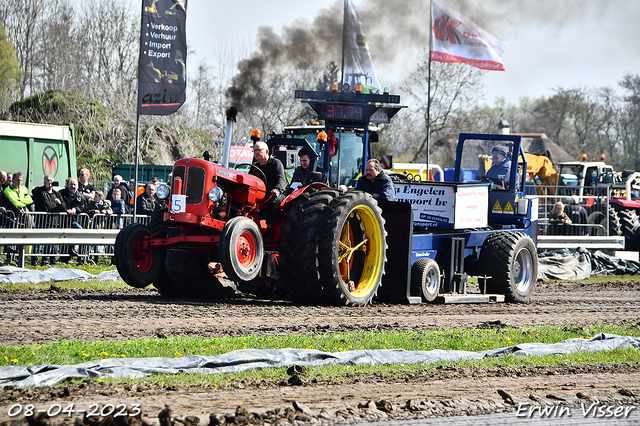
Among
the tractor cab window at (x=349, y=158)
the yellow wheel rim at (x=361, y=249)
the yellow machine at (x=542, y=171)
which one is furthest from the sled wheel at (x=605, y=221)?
the yellow wheel rim at (x=361, y=249)

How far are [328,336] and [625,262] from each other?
13550mm

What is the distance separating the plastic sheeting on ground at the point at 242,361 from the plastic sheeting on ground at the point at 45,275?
7.11m

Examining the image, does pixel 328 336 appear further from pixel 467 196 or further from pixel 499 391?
pixel 467 196

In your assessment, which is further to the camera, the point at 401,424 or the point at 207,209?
the point at 207,209

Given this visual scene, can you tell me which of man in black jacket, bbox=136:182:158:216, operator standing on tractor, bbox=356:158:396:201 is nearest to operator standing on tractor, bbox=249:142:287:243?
operator standing on tractor, bbox=356:158:396:201

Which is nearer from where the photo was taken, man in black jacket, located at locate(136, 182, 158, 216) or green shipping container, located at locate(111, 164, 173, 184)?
man in black jacket, located at locate(136, 182, 158, 216)

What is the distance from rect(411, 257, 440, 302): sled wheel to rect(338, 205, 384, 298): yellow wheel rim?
75 cm

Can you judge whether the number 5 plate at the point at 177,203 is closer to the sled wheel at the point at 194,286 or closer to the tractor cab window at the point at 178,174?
the tractor cab window at the point at 178,174

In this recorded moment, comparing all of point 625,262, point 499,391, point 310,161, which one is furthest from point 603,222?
point 499,391

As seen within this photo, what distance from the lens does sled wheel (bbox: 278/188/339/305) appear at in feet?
30.1

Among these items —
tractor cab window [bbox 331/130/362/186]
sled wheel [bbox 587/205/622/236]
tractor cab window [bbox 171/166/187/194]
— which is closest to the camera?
tractor cab window [bbox 171/166/187/194]

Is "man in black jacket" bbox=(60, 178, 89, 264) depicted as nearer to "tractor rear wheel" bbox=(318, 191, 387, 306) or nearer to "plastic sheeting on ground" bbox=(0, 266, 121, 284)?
"plastic sheeting on ground" bbox=(0, 266, 121, 284)

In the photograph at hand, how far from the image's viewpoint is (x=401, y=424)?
4.31 m

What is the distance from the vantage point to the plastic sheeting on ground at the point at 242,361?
16.2 feet
